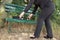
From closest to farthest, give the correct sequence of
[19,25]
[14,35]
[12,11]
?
[14,35] < [19,25] < [12,11]

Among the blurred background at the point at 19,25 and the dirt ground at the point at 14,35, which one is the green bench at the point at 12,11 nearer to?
the blurred background at the point at 19,25

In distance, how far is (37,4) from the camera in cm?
602

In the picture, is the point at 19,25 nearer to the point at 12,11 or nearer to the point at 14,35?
the point at 12,11

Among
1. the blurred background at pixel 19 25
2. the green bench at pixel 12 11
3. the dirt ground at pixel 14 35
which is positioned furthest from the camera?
the blurred background at pixel 19 25

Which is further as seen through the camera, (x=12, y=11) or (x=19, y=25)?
(x=12, y=11)

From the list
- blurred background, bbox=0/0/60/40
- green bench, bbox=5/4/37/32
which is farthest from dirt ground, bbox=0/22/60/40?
green bench, bbox=5/4/37/32

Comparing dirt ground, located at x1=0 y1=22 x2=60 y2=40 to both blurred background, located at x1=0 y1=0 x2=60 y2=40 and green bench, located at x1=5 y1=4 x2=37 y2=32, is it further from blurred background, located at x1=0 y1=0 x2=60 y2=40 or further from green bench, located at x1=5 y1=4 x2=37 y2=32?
green bench, located at x1=5 y1=4 x2=37 y2=32

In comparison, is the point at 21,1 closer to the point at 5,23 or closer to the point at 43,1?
the point at 5,23

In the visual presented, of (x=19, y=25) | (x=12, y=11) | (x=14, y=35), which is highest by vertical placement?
(x=12, y=11)

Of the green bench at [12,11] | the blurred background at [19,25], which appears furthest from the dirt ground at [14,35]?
the green bench at [12,11]

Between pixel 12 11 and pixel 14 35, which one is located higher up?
pixel 12 11

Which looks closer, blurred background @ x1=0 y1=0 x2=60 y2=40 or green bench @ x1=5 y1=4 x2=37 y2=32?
green bench @ x1=5 y1=4 x2=37 y2=32

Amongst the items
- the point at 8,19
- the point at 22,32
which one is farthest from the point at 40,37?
the point at 8,19

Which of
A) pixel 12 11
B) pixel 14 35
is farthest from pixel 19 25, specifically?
pixel 14 35
